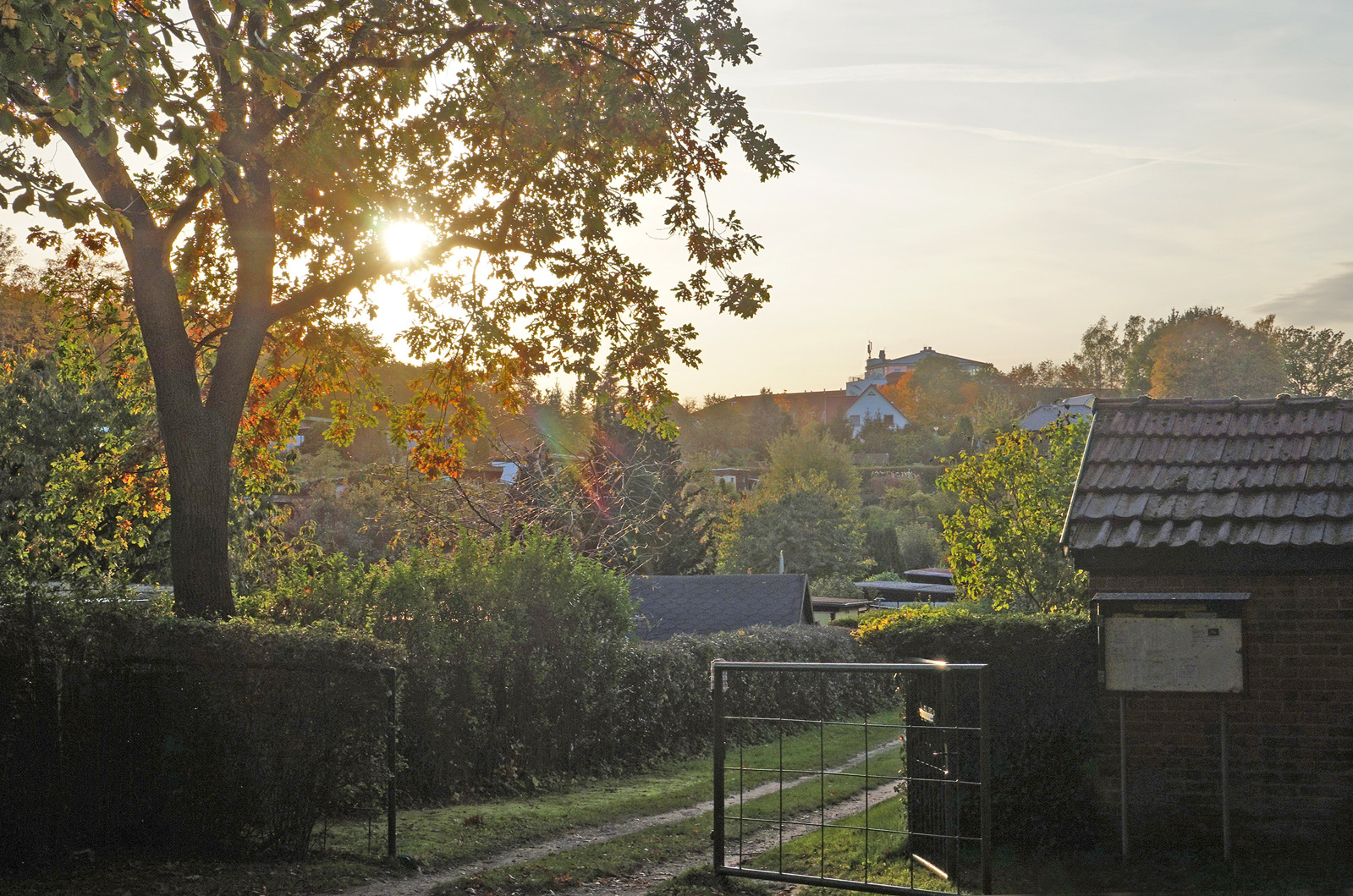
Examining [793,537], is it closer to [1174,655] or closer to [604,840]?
[604,840]

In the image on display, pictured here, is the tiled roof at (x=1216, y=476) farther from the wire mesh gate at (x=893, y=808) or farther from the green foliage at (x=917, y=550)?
the green foliage at (x=917, y=550)

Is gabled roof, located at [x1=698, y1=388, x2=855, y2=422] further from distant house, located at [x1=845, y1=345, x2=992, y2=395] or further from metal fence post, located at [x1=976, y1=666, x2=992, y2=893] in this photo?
metal fence post, located at [x1=976, y1=666, x2=992, y2=893]

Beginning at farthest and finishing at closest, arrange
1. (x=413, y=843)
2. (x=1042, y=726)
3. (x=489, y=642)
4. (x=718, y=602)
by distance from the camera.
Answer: (x=718, y=602)
(x=489, y=642)
(x=413, y=843)
(x=1042, y=726)

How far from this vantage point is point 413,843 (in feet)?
30.5

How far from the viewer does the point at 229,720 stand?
772 cm

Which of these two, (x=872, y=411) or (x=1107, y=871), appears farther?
(x=872, y=411)

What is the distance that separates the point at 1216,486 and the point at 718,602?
725 inches

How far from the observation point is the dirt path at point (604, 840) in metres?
7.84

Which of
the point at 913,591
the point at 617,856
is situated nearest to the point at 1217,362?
the point at 913,591

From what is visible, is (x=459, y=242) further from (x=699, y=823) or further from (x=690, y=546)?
(x=690, y=546)

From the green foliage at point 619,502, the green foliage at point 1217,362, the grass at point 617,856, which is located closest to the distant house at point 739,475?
the green foliage at point 1217,362

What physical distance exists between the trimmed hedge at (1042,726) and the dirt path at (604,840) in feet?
7.76

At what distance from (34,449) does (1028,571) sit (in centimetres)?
1931

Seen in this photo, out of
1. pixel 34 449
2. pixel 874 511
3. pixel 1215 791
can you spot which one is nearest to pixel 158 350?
pixel 1215 791
